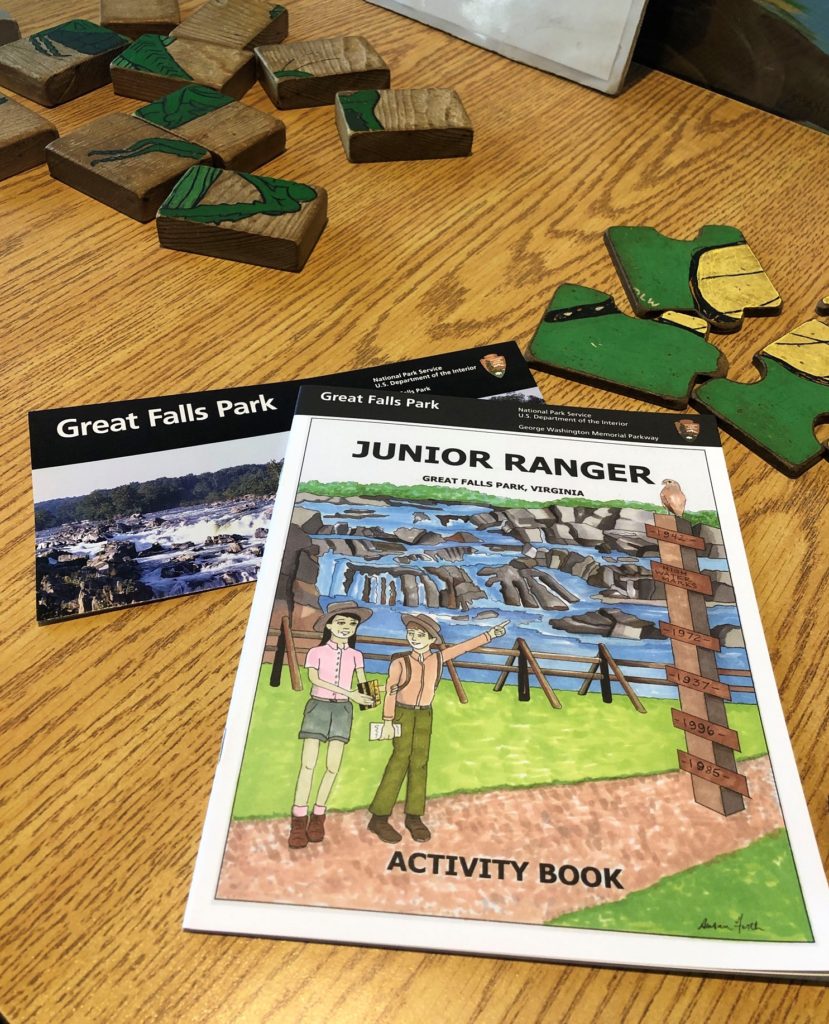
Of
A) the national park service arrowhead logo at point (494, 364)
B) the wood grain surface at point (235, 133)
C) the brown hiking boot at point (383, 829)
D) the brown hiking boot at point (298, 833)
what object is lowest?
the brown hiking boot at point (298, 833)

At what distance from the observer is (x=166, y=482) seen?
64 centimetres

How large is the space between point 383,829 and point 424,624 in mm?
136

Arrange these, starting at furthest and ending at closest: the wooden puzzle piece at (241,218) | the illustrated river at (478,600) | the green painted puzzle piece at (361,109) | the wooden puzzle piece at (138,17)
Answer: the wooden puzzle piece at (138,17), the green painted puzzle piece at (361,109), the wooden puzzle piece at (241,218), the illustrated river at (478,600)

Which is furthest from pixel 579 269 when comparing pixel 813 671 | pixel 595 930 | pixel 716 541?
pixel 595 930

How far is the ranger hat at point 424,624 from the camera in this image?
55 centimetres

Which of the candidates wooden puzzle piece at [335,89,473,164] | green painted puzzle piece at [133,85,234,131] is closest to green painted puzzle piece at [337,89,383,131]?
wooden puzzle piece at [335,89,473,164]

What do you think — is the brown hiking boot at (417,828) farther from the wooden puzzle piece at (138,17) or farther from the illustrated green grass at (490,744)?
the wooden puzzle piece at (138,17)

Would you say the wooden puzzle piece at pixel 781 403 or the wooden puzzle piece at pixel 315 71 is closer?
the wooden puzzle piece at pixel 781 403

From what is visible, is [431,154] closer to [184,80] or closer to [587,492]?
[184,80]

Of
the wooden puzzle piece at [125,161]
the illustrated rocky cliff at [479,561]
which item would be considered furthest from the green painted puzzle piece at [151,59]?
the illustrated rocky cliff at [479,561]

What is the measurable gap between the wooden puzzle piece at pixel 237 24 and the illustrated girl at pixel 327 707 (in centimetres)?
78

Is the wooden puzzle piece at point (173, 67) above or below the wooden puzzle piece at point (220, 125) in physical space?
above

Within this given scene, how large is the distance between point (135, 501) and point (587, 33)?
0.80 meters
